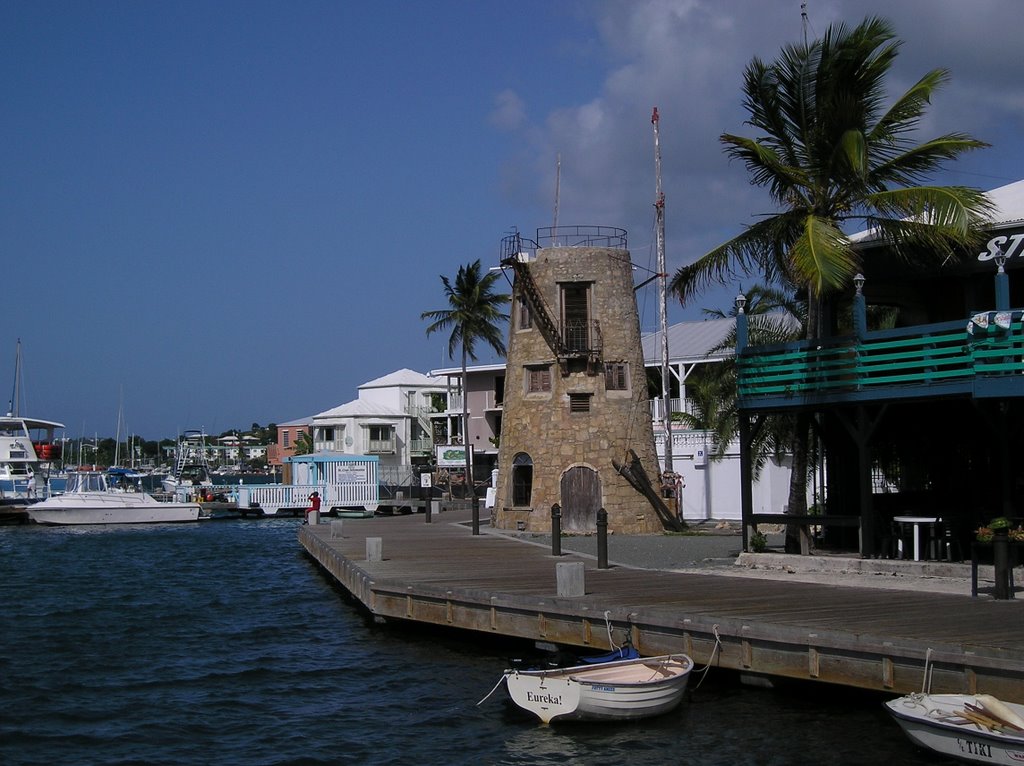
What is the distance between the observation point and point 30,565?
43156mm

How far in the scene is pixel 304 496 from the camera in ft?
235

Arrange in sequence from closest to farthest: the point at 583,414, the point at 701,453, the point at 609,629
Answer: the point at 609,629
the point at 583,414
the point at 701,453

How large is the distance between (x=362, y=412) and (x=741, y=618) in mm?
76650

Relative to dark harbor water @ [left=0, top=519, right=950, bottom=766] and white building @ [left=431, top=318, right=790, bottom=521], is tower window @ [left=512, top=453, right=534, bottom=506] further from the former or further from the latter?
dark harbor water @ [left=0, top=519, right=950, bottom=766]

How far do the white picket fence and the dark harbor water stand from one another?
1556 inches

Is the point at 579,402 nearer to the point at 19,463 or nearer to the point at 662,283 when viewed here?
the point at 662,283

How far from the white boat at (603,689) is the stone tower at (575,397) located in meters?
20.7

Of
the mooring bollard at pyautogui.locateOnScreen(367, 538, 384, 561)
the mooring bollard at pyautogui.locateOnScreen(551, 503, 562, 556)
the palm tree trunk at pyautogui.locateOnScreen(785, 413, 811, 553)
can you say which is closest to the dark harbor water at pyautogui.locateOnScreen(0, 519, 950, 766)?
the mooring bollard at pyautogui.locateOnScreen(367, 538, 384, 561)

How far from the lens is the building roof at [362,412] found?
297 ft

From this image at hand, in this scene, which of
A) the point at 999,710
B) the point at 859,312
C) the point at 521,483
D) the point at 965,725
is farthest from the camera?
the point at 521,483

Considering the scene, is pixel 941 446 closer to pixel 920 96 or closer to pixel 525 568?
pixel 920 96

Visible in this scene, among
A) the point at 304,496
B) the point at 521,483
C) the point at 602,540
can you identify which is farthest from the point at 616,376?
the point at 304,496

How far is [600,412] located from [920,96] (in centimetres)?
1655

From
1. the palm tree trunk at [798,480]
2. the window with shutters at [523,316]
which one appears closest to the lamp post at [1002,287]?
the palm tree trunk at [798,480]
